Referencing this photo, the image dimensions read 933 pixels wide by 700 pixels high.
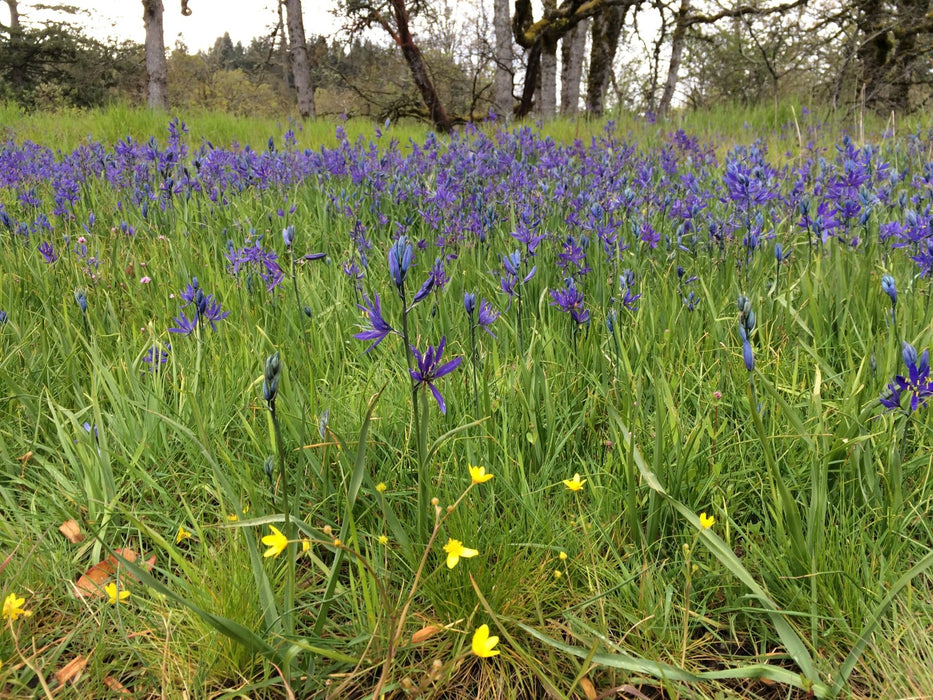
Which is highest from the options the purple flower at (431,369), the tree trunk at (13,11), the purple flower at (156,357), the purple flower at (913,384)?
the tree trunk at (13,11)

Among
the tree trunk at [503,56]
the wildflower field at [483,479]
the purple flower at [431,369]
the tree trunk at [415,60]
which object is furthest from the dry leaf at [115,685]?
the tree trunk at [503,56]

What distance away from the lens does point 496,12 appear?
1023 centimetres

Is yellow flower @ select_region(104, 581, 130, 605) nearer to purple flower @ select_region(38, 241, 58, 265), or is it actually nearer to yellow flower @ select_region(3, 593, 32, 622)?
yellow flower @ select_region(3, 593, 32, 622)

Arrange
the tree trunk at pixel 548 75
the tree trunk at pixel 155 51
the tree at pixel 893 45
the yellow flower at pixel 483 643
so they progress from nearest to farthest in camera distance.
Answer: the yellow flower at pixel 483 643, the tree at pixel 893 45, the tree trunk at pixel 548 75, the tree trunk at pixel 155 51

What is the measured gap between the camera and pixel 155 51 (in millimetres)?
11008

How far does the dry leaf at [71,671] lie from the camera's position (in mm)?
1129

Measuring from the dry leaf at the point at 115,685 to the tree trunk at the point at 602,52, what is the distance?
1030cm

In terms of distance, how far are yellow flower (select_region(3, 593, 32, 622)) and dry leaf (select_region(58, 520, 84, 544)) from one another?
0.21 metres

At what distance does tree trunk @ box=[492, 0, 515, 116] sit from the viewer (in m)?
9.95

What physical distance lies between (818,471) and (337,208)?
2821mm

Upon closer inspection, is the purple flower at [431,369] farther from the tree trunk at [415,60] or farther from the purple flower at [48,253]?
the tree trunk at [415,60]

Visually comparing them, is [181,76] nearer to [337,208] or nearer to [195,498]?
[337,208]

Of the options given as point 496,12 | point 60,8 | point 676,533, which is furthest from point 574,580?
point 60,8

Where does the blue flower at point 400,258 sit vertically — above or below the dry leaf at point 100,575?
above
